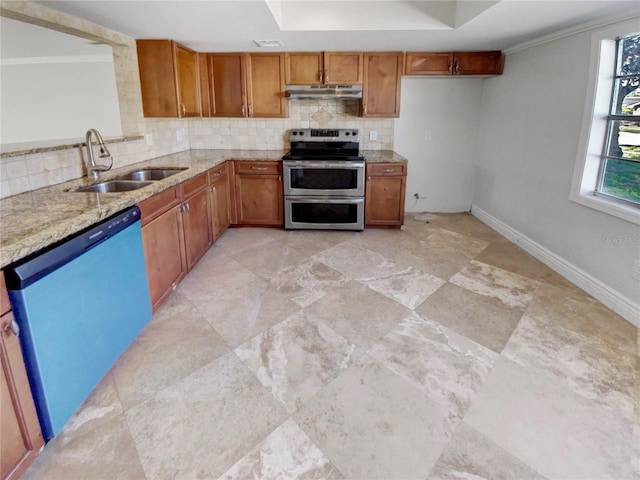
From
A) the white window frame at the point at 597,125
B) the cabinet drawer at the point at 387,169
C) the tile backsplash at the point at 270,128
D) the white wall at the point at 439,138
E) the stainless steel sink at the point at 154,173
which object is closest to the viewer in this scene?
the white window frame at the point at 597,125

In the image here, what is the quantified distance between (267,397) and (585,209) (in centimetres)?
Result: 280

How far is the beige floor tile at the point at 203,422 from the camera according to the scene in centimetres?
148

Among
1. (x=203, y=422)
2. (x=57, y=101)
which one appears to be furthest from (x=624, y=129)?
(x=57, y=101)

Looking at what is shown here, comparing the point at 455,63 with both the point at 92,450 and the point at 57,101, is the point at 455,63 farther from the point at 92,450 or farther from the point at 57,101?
the point at 92,450

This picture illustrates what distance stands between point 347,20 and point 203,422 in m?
3.17

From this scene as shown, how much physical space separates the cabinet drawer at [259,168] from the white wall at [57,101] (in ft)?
4.12

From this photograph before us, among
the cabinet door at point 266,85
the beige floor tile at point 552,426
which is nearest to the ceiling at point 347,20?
the cabinet door at point 266,85

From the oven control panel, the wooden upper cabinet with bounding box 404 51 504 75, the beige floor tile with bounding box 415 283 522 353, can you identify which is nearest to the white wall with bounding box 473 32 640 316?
the wooden upper cabinet with bounding box 404 51 504 75

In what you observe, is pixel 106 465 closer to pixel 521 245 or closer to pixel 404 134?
pixel 521 245

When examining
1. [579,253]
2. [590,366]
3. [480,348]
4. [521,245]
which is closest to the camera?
[590,366]

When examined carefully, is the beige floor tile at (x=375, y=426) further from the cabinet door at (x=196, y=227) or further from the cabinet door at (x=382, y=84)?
the cabinet door at (x=382, y=84)

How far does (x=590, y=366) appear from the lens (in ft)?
6.66

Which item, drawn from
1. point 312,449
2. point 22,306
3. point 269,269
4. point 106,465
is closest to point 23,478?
point 106,465

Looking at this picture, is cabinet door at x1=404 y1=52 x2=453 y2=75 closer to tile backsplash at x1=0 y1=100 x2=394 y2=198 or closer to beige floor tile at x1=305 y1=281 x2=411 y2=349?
tile backsplash at x1=0 y1=100 x2=394 y2=198
